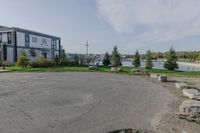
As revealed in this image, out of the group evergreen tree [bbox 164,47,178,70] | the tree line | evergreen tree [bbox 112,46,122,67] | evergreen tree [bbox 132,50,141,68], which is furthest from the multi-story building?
evergreen tree [bbox 164,47,178,70]

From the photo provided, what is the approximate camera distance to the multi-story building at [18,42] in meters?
33.6

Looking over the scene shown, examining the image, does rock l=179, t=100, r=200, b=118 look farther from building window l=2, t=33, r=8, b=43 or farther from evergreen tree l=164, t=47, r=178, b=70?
building window l=2, t=33, r=8, b=43

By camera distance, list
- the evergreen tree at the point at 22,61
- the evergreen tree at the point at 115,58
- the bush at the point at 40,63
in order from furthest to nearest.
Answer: the evergreen tree at the point at 115,58 < the bush at the point at 40,63 < the evergreen tree at the point at 22,61

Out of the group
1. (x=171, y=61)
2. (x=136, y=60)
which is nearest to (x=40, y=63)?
(x=136, y=60)

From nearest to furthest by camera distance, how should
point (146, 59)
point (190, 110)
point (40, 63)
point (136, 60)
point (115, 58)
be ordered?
1. point (190, 110)
2. point (40, 63)
3. point (146, 59)
4. point (136, 60)
5. point (115, 58)

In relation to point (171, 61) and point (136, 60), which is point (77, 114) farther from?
point (136, 60)

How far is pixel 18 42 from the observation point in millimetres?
35531

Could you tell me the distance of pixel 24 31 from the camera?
122 ft

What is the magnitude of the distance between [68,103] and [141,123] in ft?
11.3

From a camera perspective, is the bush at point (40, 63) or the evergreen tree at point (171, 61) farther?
the evergreen tree at point (171, 61)

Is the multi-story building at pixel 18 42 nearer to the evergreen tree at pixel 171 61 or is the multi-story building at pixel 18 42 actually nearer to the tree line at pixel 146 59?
the tree line at pixel 146 59

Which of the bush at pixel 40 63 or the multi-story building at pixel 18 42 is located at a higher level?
the multi-story building at pixel 18 42

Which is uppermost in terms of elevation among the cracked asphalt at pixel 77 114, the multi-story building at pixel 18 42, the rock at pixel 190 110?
the multi-story building at pixel 18 42

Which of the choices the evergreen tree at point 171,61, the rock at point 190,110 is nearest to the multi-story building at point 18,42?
the evergreen tree at point 171,61
